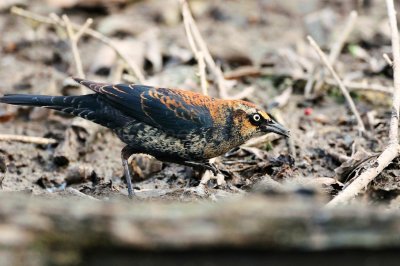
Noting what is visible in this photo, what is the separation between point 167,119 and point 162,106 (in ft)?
0.39

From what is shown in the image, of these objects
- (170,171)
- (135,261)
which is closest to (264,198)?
(135,261)

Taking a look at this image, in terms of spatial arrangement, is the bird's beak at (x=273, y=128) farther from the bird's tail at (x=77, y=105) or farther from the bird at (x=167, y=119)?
the bird's tail at (x=77, y=105)

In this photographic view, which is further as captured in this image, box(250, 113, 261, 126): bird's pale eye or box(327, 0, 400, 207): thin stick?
box(250, 113, 261, 126): bird's pale eye

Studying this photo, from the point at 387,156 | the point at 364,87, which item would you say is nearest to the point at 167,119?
the point at 387,156

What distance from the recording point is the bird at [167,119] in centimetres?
600

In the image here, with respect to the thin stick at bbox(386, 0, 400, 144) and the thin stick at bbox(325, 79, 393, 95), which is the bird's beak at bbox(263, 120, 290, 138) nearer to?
the thin stick at bbox(386, 0, 400, 144)

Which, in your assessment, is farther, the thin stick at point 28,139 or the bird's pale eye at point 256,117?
the thin stick at point 28,139

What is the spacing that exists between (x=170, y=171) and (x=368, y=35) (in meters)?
4.43

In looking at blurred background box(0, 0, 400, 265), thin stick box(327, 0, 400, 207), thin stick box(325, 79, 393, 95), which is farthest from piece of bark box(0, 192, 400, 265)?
thin stick box(325, 79, 393, 95)

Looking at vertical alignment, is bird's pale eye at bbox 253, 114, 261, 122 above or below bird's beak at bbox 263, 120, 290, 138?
above

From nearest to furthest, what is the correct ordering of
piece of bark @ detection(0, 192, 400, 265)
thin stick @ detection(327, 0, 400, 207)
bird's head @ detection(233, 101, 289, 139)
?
piece of bark @ detection(0, 192, 400, 265)
thin stick @ detection(327, 0, 400, 207)
bird's head @ detection(233, 101, 289, 139)

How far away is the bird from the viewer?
19.7 feet

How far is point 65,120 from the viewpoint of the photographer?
25.3 ft

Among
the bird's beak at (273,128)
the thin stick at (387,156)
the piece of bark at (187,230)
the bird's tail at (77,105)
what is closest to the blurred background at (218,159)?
the piece of bark at (187,230)
